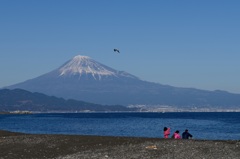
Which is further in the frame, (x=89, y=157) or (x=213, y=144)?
(x=213, y=144)

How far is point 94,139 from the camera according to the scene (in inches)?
1608

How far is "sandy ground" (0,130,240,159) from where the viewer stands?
32625 millimetres

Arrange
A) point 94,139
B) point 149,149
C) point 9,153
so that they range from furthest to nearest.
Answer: point 94,139, point 9,153, point 149,149

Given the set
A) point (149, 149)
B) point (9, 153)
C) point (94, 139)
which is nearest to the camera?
point (149, 149)

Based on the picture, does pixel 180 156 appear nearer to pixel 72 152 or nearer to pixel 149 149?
pixel 149 149

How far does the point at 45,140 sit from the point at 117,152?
361 inches

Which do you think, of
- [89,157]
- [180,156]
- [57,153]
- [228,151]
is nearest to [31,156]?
[57,153]

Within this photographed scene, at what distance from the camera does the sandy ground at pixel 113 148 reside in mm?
32625

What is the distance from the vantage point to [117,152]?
111 ft

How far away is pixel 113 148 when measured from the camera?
35.4 metres

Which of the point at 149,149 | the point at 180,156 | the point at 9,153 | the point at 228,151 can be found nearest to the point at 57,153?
the point at 9,153

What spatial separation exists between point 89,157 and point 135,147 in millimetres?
3705

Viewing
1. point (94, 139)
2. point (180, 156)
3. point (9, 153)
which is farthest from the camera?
point (94, 139)

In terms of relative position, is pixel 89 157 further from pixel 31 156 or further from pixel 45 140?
pixel 45 140
